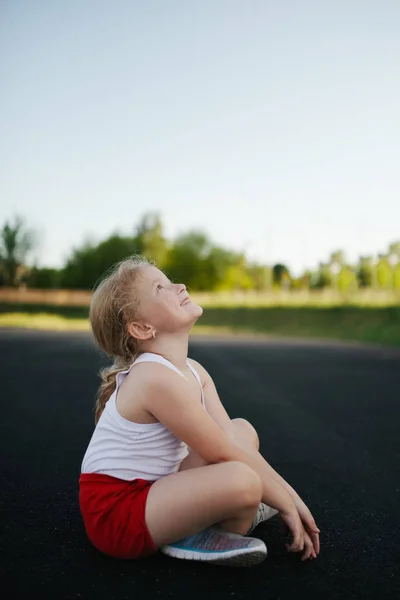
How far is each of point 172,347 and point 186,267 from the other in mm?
59607

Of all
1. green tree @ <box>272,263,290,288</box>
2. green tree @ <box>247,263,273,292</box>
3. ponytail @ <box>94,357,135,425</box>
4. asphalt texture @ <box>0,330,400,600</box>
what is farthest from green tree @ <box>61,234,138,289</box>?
ponytail @ <box>94,357,135,425</box>

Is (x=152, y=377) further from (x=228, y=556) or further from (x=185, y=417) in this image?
(x=228, y=556)

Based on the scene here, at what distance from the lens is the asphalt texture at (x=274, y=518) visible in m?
2.04

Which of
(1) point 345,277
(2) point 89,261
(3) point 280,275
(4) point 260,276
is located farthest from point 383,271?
(2) point 89,261

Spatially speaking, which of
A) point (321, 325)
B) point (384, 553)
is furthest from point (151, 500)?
point (321, 325)

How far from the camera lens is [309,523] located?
2.27 metres

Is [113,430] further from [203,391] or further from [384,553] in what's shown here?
[384,553]

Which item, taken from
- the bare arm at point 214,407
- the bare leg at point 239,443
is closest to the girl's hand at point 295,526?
the bare arm at point 214,407

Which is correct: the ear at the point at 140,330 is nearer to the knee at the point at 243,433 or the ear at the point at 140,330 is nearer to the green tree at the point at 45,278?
the knee at the point at 243,433

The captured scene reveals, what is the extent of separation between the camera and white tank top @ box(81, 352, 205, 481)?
2174 mm

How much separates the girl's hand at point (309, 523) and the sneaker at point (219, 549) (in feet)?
0.84

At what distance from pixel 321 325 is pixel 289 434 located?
2650 centimetres

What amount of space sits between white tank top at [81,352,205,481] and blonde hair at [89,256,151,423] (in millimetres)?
170

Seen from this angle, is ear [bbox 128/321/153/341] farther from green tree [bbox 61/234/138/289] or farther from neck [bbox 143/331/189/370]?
green tree [bbox 61/234/138/289]
